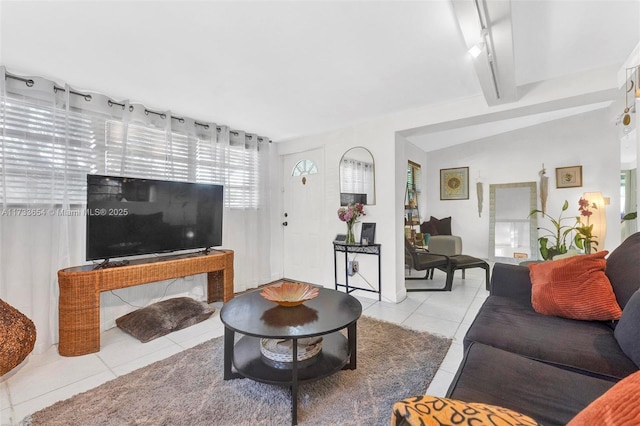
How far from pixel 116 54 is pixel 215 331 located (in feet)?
7.67

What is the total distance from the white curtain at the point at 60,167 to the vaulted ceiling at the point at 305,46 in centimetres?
22

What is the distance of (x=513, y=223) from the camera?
506 cm

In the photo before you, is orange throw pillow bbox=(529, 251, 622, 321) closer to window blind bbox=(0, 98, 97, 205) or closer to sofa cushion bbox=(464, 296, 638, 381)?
sofa cushion bbox=(464, 296, 638, 381)

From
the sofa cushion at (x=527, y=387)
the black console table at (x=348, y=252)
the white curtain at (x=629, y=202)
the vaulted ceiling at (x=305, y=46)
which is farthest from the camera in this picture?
the white curtain at (x=629, y=202)

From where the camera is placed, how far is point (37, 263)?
2.25 meters

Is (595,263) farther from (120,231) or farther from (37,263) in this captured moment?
(37,263)

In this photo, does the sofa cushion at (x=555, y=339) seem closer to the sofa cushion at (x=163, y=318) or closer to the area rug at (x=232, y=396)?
the area rug at (x=232, y=396)

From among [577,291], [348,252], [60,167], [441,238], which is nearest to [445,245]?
[441,238]

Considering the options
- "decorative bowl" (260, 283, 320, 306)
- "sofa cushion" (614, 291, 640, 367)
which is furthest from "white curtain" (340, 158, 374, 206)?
"sofa cushion" (614, 291, 640, 367)

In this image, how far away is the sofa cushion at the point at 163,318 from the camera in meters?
2.44

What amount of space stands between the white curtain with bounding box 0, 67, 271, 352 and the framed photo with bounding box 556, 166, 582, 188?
5714 millimetres

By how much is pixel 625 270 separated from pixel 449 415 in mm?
1652

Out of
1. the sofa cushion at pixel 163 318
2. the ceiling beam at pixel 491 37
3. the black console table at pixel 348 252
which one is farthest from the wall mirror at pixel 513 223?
the sofa cushion at pixel 163 318

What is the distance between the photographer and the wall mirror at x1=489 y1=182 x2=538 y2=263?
194 inches
